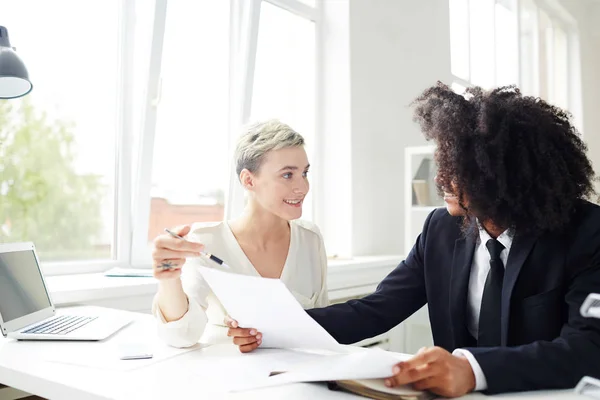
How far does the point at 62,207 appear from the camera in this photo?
237 cm

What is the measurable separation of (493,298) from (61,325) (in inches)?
45.2

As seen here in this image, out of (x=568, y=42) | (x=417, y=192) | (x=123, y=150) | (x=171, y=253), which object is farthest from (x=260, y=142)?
(x=568, y=42)

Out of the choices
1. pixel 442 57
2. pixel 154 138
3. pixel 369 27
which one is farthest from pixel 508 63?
pixel 154 138

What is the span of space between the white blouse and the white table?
0.08 meters

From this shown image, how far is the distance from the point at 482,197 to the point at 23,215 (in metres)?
1.73

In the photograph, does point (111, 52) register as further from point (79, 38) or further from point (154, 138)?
point (154, 138)

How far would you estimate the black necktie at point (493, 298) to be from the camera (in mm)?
1405

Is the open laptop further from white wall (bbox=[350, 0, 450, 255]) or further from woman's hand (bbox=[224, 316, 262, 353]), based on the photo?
white wall (bbox=[350, 0, 450, 255])

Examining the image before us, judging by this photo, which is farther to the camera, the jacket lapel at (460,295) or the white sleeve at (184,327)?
the jacket lapel at (460,295)

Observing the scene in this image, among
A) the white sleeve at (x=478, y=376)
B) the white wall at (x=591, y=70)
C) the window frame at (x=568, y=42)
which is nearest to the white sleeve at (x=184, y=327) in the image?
the white sleeve at (x=478, y=376)

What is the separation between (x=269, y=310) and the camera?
3.96 feet

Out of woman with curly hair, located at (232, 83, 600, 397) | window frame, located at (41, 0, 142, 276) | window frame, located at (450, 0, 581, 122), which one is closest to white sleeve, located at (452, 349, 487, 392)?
woman with curly hair, located at (232, 83, 600, 397)

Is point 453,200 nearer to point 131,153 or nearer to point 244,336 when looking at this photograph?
point 244,336

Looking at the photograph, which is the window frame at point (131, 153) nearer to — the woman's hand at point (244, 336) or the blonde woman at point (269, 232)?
the blonde woman at point (269, 232)
